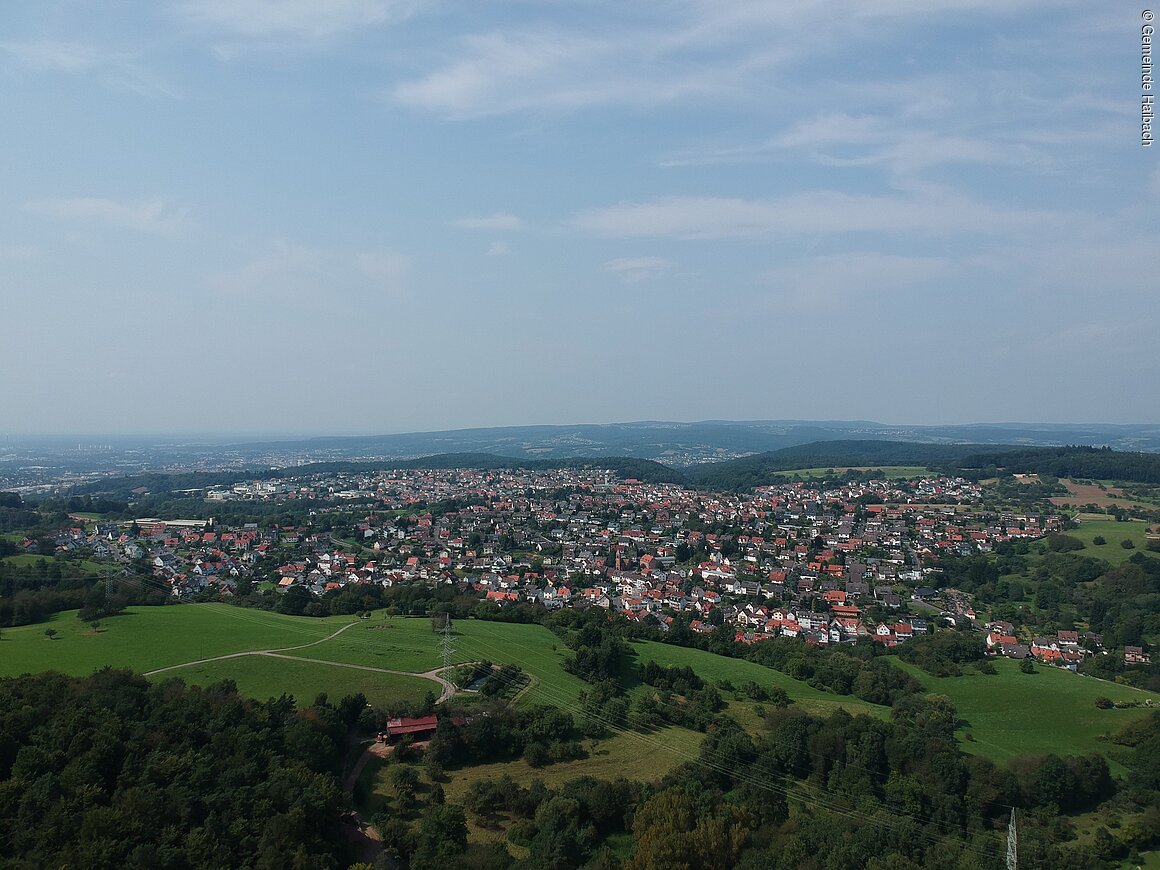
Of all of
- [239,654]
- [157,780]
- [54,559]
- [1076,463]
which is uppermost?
[1076,463]

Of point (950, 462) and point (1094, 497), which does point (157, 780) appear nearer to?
point (1094, 497)

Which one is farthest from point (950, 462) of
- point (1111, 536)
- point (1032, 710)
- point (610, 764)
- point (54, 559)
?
point (54, 559)

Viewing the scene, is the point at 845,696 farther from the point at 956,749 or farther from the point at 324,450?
the point at 324,450

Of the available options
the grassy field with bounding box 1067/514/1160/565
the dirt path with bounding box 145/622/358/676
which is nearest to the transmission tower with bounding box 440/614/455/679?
the dirt path with bounding box 145/622/358/676

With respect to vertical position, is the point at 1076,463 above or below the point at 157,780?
above

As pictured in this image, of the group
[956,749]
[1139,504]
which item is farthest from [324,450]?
[956,749]
